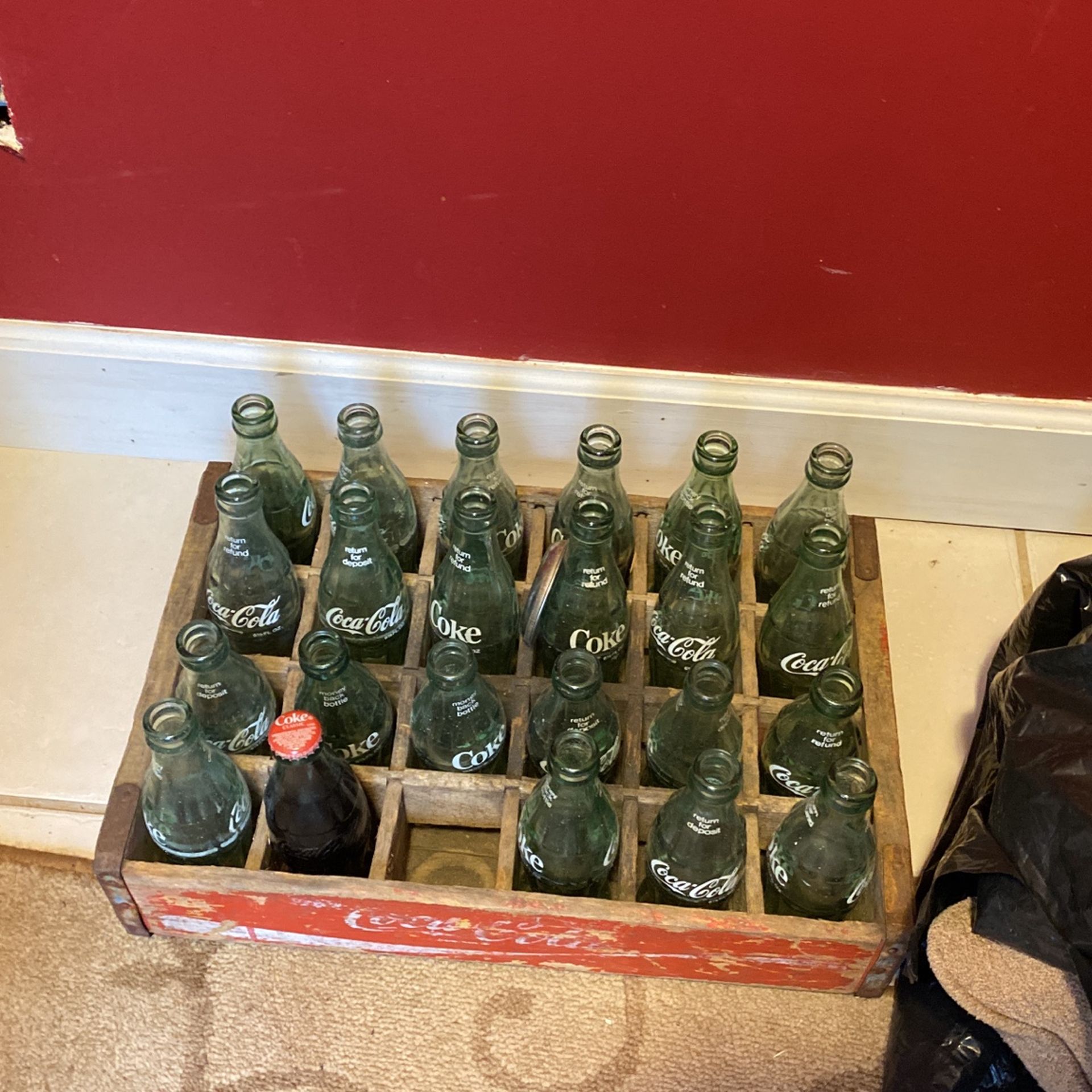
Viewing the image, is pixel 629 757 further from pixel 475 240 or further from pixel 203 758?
pixel 475 240

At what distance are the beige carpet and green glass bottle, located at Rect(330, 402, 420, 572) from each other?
0.38 m

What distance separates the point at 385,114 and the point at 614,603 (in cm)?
47

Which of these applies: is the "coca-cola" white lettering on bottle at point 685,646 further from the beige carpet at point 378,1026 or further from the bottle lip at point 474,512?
the beige carpet at point 378,1026

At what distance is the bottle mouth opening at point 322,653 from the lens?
2.85 ft

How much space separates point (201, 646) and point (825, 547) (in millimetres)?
503

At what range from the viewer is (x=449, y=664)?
871 mm

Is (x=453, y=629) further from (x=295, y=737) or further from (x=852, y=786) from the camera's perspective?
(x=852, y=786)

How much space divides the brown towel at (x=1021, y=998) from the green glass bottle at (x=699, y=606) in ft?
0.92

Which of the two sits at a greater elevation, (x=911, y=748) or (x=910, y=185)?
(x=910, y=185)

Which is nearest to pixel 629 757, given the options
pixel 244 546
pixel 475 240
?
pixel 244 546

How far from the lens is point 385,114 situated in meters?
0.98

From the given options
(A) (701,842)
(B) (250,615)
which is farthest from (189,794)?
(A) (701,842)

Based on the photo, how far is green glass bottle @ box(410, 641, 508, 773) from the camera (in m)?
0.90

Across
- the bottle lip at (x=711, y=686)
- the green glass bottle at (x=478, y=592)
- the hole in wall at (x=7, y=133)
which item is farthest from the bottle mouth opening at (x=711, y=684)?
the hole in wall at (x=7, y=133)
